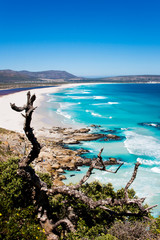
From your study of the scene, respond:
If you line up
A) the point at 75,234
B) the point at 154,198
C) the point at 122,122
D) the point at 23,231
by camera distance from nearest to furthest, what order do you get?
the point at 23,231 → the point at 75,234 → the point at 154,198 → the point at 122,122

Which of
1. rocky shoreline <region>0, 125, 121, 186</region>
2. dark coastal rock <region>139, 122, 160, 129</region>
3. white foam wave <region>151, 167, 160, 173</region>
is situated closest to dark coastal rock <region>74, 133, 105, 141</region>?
rocky shoreline <region>0, 125, 121, 186</region>

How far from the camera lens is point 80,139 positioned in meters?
31.0

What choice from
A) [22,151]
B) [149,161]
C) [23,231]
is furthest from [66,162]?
[23,231]

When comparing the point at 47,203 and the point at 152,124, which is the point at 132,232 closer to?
the point at 47,203

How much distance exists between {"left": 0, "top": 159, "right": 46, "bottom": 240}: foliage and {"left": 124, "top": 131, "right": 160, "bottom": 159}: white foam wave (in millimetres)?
20365

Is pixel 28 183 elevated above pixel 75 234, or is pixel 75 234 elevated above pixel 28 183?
pixel 28 183

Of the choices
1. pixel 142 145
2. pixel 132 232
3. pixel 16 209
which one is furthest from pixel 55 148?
pixel 132 232

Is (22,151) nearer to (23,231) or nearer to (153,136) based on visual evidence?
(23,231)

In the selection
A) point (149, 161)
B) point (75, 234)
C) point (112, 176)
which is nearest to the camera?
point (75, 234)

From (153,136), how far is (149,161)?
35.7ft

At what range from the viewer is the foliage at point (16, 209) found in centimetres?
638

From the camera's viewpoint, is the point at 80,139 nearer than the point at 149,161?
No

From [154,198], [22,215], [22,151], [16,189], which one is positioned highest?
[16,189]

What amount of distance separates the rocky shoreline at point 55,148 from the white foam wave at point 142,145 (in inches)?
105
